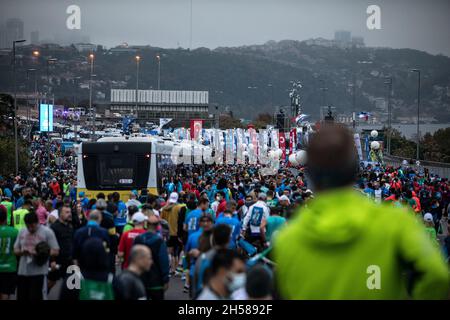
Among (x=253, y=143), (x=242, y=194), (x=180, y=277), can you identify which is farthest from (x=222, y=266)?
(x=253, y=143)

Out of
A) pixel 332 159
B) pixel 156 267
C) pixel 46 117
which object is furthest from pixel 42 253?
pixel 46 117

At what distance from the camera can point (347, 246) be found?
4.49 meters

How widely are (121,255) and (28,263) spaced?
3.72 ft

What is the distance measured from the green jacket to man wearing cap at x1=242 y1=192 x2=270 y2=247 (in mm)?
12256

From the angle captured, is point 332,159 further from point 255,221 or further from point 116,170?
point 116,170

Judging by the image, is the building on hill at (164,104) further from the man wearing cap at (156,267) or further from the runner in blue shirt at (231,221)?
the man wearing cap at (156,267)

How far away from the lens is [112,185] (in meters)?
28.8

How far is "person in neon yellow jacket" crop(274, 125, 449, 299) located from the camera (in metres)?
4.44

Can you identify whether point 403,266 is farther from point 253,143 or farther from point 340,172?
point 253,143

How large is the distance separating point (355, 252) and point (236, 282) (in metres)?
3.24

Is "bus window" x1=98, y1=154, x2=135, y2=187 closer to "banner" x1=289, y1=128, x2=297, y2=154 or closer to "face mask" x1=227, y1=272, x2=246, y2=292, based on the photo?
"face mask" x1=227, y1=272, x2=246, y2=292

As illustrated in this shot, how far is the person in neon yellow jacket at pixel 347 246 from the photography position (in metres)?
4.44

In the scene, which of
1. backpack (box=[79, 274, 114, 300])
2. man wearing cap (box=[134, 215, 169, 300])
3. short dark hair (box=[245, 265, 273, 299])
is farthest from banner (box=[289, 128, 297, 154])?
short dark hair (box=[245, 265, 273, 299])
